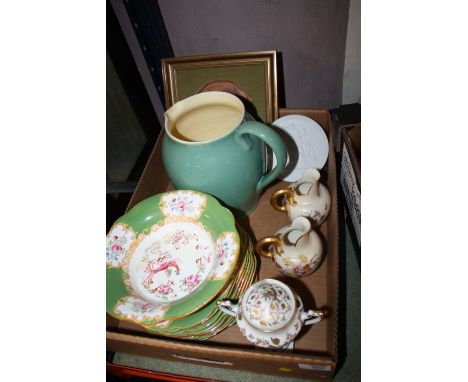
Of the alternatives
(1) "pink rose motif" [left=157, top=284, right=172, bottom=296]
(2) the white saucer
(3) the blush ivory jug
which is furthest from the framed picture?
(1) "pink rose motif" [left=157, top=284, right=172, bottom=296]

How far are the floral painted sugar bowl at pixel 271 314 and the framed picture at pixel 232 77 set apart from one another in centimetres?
54

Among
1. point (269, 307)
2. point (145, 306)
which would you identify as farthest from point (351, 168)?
point (145, 306)

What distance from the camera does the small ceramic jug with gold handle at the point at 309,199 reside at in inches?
27.6

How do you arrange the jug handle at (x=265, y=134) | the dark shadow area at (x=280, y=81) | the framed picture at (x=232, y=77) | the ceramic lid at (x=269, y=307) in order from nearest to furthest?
the ceramic lid at (x=269, y=307) < the jug handle at (x=265, y=134) < the framed picture at (x=232, y=77) < the dark shadow area at (x=280, y=81)

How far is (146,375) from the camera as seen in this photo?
67 cm

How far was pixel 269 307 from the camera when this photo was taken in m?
0.51

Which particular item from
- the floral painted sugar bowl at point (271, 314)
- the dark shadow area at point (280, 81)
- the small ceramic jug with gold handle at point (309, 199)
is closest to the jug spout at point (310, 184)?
the small ceramic jug with gold handle at point (309, 199)

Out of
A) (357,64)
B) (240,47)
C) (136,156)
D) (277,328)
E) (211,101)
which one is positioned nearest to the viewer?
(277,328)

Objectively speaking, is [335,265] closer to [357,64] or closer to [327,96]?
[357,64]

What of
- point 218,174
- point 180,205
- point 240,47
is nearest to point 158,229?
point 180,205

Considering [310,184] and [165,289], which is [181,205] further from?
[310,184]

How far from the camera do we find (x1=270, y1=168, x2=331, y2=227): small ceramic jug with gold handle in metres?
0.70

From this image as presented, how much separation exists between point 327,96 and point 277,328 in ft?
2.74

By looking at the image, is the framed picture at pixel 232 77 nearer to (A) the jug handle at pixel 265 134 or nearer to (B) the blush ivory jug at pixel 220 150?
(B) the blush ivory jug at pixel 220 150
